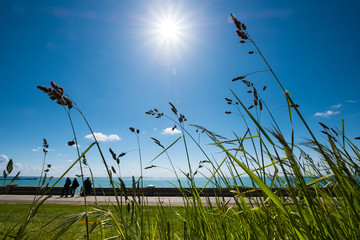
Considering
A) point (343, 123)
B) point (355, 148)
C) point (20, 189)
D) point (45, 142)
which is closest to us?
point (343, 123)

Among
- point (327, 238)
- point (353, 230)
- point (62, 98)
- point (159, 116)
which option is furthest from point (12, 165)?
point (353, 230)

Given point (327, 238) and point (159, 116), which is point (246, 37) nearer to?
point (159, 116)

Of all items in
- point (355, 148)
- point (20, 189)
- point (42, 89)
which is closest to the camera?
point (42, 89)

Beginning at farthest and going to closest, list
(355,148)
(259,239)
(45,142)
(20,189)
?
(20,189) < (355,148) < (45,142) < (259,239)

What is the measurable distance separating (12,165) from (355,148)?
2395 millimetres

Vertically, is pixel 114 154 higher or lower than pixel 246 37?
lower

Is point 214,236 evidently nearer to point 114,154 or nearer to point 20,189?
point 114,154

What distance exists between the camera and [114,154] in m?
1.03

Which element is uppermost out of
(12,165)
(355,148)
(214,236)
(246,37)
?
(246,37)

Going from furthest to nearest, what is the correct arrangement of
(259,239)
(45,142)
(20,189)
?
(20,189) → (45,142) → (259,239)

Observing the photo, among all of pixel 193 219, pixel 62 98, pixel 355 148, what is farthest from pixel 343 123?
pixel 62 98

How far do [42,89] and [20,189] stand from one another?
26.1 m

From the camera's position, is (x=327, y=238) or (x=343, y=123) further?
(x=343, y=123)

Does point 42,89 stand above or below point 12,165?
above
